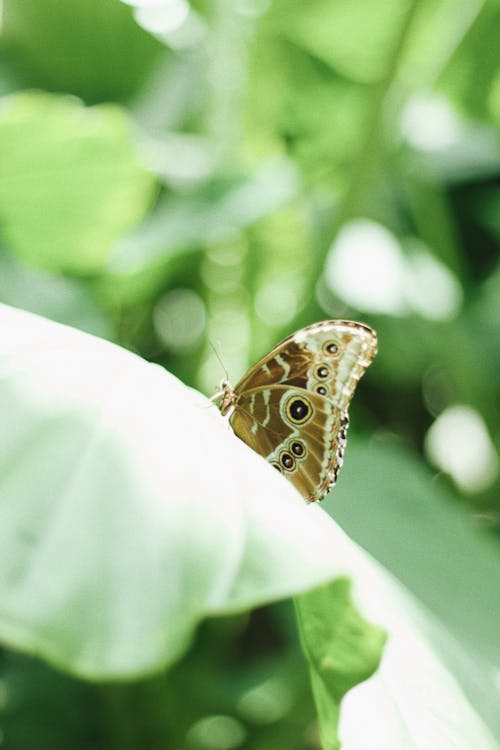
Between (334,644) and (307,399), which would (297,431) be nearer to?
(307,399)

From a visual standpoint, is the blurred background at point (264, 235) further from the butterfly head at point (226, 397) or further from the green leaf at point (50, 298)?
the butterfly head at point (226, 397)

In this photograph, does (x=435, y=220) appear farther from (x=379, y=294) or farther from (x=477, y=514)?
(x=477, y=514)

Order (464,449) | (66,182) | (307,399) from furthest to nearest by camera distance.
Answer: (464,449), (66,182), (307,399)

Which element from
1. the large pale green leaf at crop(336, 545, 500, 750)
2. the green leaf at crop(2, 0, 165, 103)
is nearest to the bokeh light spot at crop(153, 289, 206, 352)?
the green leaf at crop(2, 0, 165, 103)

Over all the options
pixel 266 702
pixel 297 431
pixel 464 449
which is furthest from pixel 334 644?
pixel 464 449

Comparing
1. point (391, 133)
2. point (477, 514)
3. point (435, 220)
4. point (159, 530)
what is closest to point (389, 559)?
point (159, 530)
